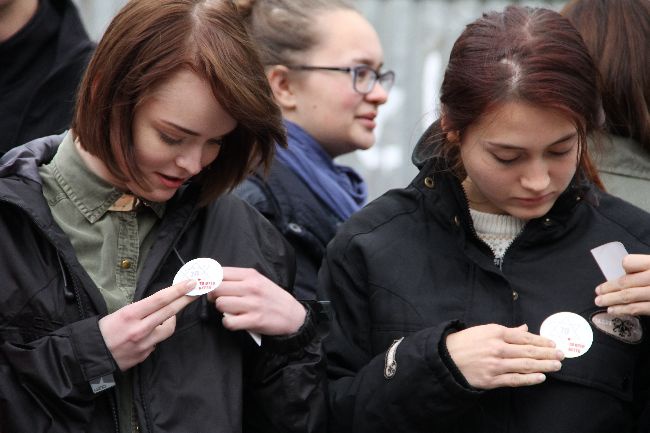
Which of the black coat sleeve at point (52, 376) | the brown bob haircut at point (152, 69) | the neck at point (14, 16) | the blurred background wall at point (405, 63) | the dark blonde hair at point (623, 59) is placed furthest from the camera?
the blurred background wall at point (405, 63)

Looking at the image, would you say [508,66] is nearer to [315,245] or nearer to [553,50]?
[553,50]

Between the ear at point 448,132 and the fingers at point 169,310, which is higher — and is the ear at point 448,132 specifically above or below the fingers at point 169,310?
above

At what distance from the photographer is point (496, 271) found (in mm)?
2854

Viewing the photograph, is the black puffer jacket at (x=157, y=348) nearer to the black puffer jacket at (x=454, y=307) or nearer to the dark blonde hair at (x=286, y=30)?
the black puffer jacket at (x=454, y=307)

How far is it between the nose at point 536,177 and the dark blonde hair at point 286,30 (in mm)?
1461

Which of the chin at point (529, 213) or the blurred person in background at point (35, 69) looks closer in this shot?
the chin at point (529, 213)

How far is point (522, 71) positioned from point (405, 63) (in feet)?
13.3

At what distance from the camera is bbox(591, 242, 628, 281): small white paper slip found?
2.81 meters

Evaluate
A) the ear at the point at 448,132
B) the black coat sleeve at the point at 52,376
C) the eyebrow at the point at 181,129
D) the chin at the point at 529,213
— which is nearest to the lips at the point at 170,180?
the eyebrow at the point at 181,129

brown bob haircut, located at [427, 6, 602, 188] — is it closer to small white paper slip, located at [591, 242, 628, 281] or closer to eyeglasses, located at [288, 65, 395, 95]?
small white paper slip, located at [591, 242, 628, 281]

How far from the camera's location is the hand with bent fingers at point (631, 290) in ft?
8.89

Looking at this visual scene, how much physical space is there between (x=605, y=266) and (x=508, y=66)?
546 millimetres

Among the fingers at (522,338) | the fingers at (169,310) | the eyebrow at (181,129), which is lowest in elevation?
the fingers at (522,338)

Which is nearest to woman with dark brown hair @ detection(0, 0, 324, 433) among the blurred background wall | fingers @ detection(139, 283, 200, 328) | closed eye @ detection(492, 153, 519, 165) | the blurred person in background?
fingers @ detection(139, 283, 200, 328)
